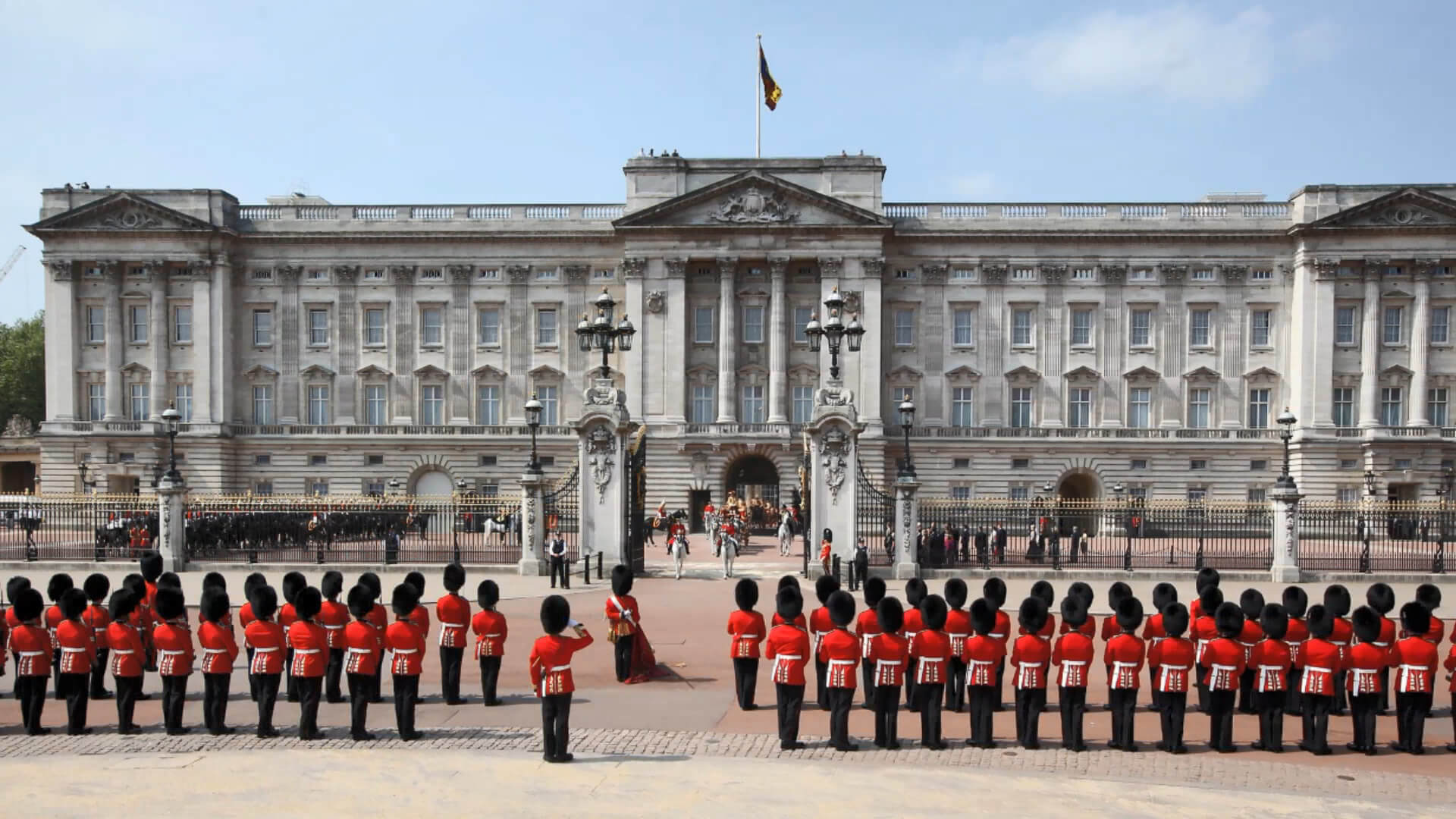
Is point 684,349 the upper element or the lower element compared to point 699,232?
lower

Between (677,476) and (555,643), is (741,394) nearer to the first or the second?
(677,476)

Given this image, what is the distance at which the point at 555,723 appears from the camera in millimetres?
10523

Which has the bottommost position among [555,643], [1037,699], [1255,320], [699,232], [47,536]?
[47,536]

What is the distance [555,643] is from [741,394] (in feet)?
141

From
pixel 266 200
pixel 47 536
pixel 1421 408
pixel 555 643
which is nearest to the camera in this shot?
pixel 555 643

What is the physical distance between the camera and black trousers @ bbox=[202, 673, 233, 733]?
11.5 meters

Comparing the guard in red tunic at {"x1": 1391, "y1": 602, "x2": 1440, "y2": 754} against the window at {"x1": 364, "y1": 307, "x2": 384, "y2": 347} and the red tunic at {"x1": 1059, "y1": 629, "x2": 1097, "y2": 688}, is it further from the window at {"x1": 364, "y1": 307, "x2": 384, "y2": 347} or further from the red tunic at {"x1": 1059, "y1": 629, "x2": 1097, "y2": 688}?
the window at {"x1": 364, "y1": 307, "x2": 384, "y2": 347}

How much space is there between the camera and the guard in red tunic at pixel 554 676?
10406 mm

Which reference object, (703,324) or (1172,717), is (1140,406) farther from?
(1172,717)

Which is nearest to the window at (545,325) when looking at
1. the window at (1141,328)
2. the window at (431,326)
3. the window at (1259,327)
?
the window at (431,326)

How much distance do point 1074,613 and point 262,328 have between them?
1988 inches

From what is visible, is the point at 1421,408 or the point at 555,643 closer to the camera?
the point at 555,643

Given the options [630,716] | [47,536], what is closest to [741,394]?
[47,536]

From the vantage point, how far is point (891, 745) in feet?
37.2
